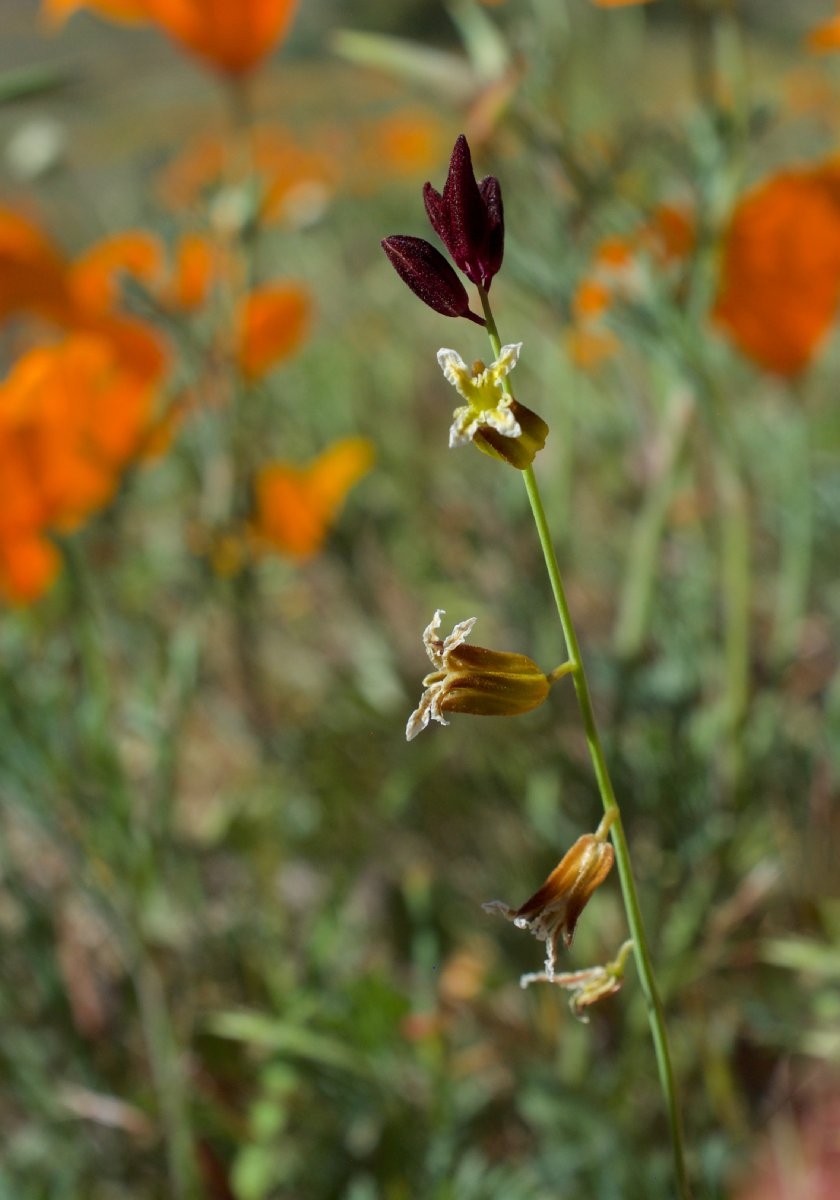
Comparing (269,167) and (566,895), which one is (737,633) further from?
(269,167)

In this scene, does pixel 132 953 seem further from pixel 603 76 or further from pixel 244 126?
pixel 603 76

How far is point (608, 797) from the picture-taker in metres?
0.37

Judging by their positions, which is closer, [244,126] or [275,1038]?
[275,1038]

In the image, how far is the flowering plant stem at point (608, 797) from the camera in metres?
0.32

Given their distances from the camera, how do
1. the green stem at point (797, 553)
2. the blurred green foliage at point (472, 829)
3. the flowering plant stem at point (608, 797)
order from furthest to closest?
the green stem at point (797, 553), the blurred green foliage at point (472, 829), the flowering plant stem at point (608, 797)

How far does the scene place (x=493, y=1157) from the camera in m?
1.08

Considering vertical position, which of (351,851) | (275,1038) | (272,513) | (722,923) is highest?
(272,513)

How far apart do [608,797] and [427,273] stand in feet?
0.53

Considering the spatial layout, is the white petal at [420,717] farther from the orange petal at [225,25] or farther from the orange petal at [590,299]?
the orange petal at [225,25]

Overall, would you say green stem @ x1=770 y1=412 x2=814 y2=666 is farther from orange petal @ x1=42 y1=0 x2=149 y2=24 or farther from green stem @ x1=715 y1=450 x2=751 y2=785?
orange petal @ x1=42 y1=0 x2=149 y2=24

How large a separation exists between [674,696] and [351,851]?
0.34m

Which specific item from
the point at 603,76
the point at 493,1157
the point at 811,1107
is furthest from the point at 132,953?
the point at 603,76

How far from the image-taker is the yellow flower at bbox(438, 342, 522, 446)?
32 centimetres

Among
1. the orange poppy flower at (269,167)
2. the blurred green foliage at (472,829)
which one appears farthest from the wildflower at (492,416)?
the orange poppy flower at (269,167)
